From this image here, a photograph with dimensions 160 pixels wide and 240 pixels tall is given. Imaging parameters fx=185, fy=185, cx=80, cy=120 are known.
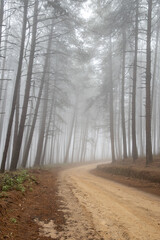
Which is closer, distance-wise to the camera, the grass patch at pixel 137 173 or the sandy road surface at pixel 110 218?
the sandy road surface at pixel 110 218

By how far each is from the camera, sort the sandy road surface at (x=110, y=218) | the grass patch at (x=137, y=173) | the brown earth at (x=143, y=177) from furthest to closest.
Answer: the grass patch at (x=137, y=173) < the brown earth at (x=143, y=177) < the sandy road surface at (x=110, y=218)

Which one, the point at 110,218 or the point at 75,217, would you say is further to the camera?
the point at 75,217

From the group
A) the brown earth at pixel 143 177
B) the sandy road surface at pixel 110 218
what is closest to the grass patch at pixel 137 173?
the brown earth at pixel 143 177

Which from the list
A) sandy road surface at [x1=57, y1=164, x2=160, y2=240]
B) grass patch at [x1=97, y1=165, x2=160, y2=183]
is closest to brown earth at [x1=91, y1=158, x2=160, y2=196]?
grass patch at [x1=97, y1=165, x2=160, y2=183]

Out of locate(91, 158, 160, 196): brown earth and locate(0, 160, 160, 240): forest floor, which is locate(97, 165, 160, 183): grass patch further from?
locate(0, 160, 160, 240): forest floor

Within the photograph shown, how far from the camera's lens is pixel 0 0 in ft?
34.5

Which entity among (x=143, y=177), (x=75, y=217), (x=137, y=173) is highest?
(x=137, y=173)

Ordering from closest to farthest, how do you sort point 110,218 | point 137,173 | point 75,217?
point 110,218
point 75,217
point 137,173

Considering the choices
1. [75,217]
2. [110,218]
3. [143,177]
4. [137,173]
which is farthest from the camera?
[137,173]

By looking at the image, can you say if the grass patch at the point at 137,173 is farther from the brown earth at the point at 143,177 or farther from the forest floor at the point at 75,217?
the forest floor at the point at 75,217

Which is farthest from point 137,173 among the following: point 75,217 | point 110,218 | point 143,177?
point 75,217

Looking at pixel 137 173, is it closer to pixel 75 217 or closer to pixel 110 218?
pixel 110 218

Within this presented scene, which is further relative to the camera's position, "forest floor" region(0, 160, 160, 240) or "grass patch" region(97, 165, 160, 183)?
"grass patch" region(97, 165, 160, 183)

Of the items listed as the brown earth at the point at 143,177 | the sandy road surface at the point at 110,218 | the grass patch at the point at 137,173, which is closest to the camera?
the sandy road surface at the point at 110,218
